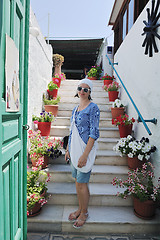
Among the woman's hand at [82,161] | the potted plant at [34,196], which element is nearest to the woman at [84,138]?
the woman's hand at [82,161]

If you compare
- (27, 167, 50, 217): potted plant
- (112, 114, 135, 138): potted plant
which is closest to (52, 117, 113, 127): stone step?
(112, 114, 135, 138): potted plant

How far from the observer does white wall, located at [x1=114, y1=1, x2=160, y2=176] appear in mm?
2586

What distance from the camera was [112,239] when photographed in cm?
204

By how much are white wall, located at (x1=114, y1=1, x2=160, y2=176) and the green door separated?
72.3 inches

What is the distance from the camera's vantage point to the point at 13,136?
1.50 m

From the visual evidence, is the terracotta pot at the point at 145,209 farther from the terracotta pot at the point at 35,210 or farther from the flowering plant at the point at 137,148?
the terracotta pot at the point at 35,210

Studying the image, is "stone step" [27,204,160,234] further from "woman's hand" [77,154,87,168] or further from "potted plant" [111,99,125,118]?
"potted plant" [111,99,125,118]

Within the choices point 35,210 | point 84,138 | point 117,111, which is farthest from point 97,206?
point 117,111

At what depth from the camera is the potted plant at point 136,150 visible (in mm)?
2611

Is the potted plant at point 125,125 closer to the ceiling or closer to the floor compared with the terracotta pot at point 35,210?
closer to the ceiling

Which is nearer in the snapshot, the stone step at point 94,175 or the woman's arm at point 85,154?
the woman's arm at point 85,154

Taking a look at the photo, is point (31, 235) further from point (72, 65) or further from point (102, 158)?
point (72, 65)

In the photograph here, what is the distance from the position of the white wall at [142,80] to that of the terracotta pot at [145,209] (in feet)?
1.56

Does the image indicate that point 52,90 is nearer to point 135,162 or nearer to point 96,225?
point 135,162
